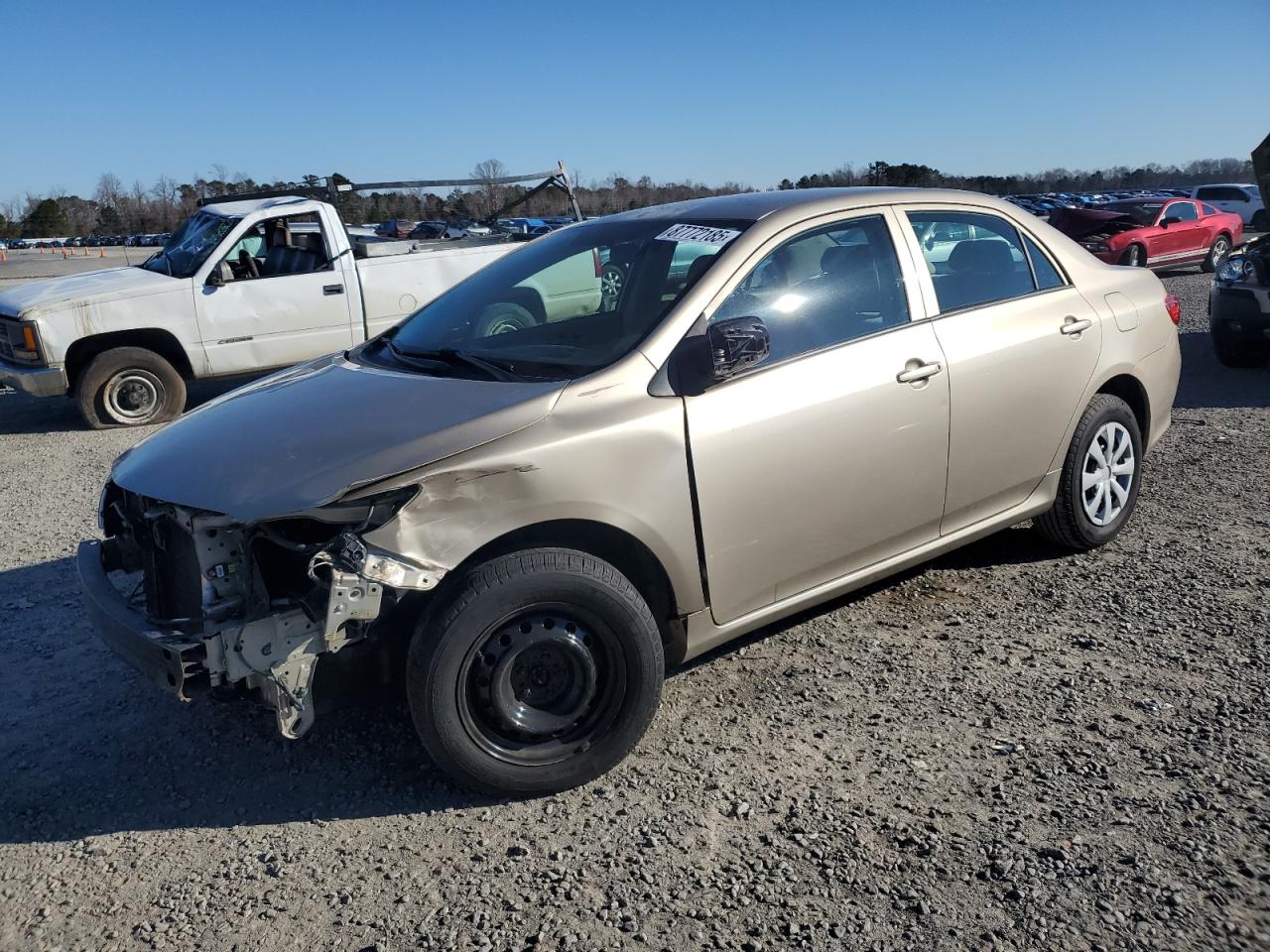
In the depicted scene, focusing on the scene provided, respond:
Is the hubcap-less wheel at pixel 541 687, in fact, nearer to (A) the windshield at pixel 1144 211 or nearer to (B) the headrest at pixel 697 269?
(B) the headrest at pixel 697 269

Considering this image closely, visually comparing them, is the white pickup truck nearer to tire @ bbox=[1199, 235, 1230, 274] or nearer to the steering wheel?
the steering wheel

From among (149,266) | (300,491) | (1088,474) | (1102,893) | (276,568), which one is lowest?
(1102,893)

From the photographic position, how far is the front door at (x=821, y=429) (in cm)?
337

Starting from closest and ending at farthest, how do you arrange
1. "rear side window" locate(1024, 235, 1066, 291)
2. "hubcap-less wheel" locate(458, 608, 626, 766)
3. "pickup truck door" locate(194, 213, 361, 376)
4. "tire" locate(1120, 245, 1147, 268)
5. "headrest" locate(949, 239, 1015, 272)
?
"hubcap-less wheel" locate(458, 608, 626, 766) < "headrest" locate(949, 239, 1015, 272) < "rear side window" locate(1024, 235, 1066, 291) < "pickup truck door" locate(194, 213, 361, 376) < "tire" locate(1120, 245, 1147, 268)

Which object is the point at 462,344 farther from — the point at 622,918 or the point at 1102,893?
the point at 1102,893

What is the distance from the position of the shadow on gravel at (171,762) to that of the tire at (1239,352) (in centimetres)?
880

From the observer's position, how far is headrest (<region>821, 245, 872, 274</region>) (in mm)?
3856

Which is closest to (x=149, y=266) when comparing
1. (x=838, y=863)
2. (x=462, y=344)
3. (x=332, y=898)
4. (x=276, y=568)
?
(x=462, y=344)

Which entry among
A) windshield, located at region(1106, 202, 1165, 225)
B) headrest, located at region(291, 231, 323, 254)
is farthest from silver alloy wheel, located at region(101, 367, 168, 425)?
windshield, located at region(1106, 202, 1165, 225)

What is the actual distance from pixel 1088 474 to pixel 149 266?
8.28 meters

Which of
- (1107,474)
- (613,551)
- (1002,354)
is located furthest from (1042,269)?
(613,551)

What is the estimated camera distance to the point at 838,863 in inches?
109

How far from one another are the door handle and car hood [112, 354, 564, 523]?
134cm

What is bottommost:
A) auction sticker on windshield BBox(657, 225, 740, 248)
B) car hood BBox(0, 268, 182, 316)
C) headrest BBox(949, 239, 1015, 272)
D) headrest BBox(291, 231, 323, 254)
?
headrest BBox(949, 239, 1015, 272)
